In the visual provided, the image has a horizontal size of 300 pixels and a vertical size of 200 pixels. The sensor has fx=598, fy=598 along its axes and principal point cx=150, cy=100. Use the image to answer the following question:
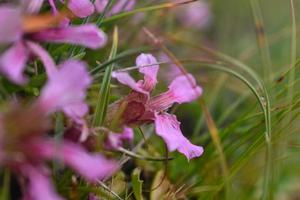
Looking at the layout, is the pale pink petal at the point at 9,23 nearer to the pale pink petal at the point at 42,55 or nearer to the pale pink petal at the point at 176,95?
the pale pink petal at the point at 42,55

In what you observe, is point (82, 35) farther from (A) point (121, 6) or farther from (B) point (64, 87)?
(A) point (121, 6)

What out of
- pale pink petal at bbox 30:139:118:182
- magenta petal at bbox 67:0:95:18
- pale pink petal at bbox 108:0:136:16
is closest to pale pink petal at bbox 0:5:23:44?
pale pink petal at bbox 30:139:118:182

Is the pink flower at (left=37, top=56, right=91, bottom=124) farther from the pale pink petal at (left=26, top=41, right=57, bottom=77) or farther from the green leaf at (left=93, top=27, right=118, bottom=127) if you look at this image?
the green leaf at (left=93, top=27, right=118, bottom=127)

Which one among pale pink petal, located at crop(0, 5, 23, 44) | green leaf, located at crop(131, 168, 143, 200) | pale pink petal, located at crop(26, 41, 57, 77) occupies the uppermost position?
pale pink petal, located at crop(0, 5, 23, 44)

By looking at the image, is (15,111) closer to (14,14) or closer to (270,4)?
(14,14)

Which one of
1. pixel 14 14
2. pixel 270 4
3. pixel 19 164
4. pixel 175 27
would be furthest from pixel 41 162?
pixel 270 4

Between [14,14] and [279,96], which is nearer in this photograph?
[14,14]

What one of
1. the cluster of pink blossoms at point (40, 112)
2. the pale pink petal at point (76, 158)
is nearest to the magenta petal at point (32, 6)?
the cluster of pink blossoms at point (40, 112)
